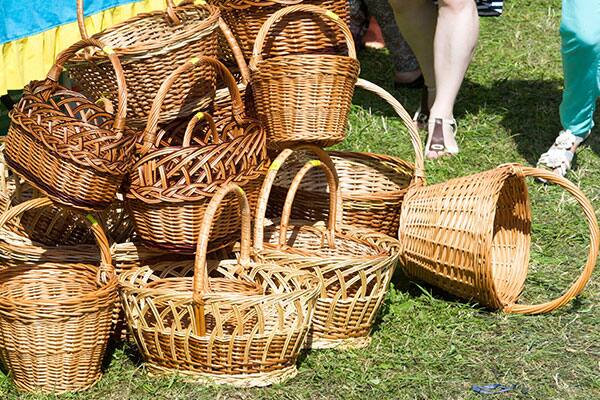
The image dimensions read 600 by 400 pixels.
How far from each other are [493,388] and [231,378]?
2.45 ft

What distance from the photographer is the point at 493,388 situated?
117 inches

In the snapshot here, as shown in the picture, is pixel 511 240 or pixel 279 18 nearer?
Result: pixel 279 18

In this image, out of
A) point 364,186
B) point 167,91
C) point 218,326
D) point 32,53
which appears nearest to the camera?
point 218,326

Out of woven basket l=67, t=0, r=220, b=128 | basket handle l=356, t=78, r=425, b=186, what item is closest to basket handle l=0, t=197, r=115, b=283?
woven basket l=67, t=0, r=220, b=128

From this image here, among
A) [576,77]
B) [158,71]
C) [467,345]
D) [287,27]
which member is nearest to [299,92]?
[287,27]

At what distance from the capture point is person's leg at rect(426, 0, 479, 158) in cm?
462

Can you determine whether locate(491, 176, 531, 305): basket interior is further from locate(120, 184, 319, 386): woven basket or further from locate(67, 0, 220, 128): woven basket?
locate(67, 0, 220, 128): woven basket

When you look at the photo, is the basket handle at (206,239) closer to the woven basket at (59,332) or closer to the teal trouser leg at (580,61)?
the woven basket at (59,332)

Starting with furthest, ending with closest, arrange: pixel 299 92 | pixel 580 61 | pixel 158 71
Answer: pixel 580 61, pixel 299 92, pixel 158 71

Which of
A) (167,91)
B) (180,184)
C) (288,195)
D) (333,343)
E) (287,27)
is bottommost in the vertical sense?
(333,343)

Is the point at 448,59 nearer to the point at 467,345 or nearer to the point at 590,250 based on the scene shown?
the point at 590,250

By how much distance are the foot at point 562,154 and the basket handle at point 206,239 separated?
1.99m

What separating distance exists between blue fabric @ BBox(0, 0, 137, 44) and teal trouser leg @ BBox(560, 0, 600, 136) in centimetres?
206

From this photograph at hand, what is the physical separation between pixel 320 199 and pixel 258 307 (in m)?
1.00
